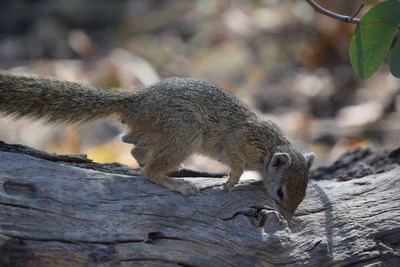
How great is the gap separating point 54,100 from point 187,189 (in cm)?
117

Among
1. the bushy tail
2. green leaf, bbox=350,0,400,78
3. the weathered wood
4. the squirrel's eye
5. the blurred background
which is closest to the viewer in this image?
the weathered wood

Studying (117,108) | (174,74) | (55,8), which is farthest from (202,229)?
Answer: (55,8)

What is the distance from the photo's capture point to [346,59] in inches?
394

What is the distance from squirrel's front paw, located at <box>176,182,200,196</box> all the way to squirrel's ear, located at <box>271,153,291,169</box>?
2.56 ft

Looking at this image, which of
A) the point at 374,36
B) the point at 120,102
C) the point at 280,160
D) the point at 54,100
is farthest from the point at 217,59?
the point at 374,36

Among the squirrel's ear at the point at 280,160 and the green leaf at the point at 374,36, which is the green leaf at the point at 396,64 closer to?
the green leaf at the point at 374,36

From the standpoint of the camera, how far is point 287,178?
459 centimetres

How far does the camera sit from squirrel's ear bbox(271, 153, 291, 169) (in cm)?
466

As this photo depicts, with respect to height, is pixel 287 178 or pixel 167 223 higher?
pixel 287 178

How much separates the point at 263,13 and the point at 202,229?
26.4 feet

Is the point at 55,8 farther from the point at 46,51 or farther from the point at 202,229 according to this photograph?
the point at 202,229

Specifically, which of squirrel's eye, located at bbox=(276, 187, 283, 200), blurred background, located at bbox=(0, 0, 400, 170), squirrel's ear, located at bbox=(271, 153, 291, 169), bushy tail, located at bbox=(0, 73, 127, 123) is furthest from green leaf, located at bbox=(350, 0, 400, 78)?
blurred background, located at bbox=(0, 0, 400, 170)

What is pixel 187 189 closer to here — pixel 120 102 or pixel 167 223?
pixel 167 223

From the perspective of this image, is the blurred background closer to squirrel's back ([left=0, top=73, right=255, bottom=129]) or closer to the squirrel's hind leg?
squirrel's back ([left=0, top=73, right=255, bottom=129])
